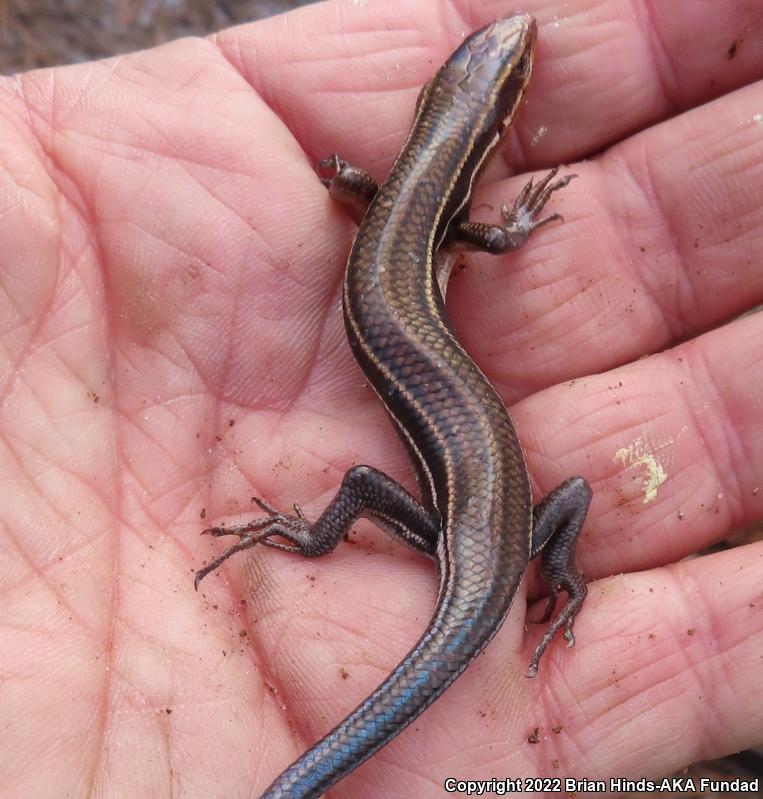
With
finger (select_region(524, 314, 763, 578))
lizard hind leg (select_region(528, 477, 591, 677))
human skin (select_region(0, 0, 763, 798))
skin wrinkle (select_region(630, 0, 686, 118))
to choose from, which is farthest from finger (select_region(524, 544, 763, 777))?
skin wrinkle (select_region(630, 0, 686, 118))

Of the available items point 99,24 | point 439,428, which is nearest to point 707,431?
point 439,428

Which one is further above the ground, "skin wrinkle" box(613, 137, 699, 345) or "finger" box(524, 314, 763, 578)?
"skin wrinkle" box(613, 137, 699, 345)

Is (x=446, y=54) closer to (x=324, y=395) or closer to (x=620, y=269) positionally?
(x=620, y=269)

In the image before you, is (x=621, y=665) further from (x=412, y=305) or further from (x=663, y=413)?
(x=412, y=305)

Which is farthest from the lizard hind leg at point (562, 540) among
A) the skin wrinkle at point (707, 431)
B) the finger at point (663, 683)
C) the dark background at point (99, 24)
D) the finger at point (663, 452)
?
the dark background at point (99, 24)

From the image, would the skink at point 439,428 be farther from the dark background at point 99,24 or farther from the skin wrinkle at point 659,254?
the dark background at point 99,24

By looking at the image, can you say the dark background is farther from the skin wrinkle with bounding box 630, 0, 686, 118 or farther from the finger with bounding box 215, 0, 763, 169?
the skin wrinkle with bounding box 630, 0, 686, 118

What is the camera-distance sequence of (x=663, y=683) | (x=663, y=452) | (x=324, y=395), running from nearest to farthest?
(x=663, y=683)
(x=663, y=452)
(x=324, y=395)
